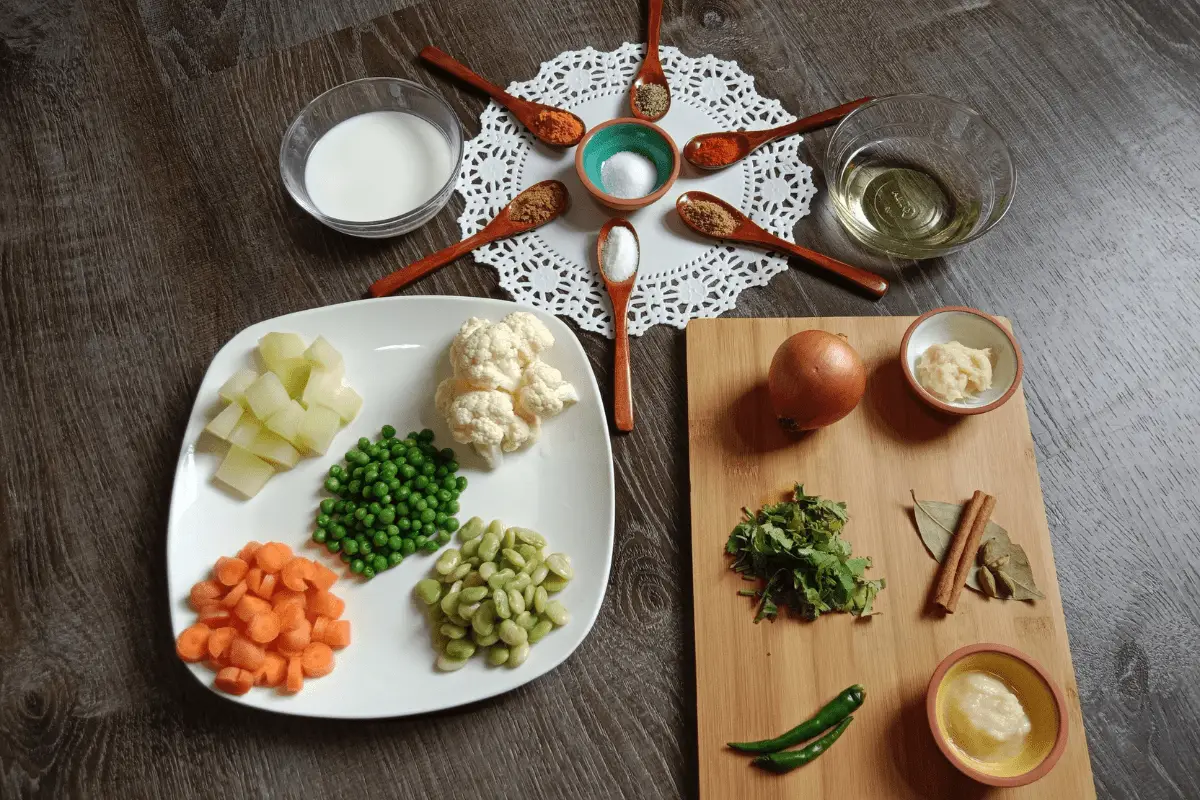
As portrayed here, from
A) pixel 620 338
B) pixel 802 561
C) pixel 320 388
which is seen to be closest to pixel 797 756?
pixel 802 561

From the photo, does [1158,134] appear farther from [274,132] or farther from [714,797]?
[274,132]

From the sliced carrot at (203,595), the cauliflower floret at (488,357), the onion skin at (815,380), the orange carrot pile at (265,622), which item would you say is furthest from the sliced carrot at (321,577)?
the onion skin at (815,380)

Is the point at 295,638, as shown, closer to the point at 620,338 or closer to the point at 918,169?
the point at 620,338

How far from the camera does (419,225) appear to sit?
2.13m

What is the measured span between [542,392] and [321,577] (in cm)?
66

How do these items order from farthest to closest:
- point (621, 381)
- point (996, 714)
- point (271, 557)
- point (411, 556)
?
point (621, 381) < point (411, 556) < point (271, 557) < point (996, 714)

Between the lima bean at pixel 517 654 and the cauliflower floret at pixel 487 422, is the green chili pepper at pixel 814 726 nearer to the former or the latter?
the lima bean at pixel 517 654

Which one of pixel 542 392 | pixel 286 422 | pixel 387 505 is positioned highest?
pixel 542 392

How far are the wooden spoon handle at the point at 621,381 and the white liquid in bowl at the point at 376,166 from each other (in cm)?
65

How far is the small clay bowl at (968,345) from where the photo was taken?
187 centimetres

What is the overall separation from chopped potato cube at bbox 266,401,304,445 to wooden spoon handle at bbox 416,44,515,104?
1.08 metres

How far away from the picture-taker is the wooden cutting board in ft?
5.64

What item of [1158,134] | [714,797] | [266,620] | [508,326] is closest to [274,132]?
[508,326]

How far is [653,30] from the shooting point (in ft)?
7.42
